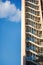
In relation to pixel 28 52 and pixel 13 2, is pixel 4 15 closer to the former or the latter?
pixel 13 2

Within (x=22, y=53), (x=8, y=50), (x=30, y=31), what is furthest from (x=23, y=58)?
(x=30, y=31)

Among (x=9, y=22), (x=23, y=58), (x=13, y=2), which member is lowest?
(x=23, y=58)

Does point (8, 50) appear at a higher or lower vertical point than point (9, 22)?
lower

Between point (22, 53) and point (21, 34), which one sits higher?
point (21, 34)

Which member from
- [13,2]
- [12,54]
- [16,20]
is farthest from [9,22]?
[12,54]

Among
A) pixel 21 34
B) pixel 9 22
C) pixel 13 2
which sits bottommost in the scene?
pixel 21 34

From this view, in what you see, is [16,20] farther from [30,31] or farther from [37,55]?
[37,55]

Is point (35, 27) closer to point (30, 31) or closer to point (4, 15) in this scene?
point (30, 31)
